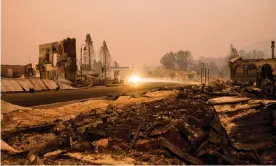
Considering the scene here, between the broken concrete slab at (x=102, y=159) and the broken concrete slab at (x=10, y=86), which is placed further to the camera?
the broken concrete slab at (x=10, y=86)

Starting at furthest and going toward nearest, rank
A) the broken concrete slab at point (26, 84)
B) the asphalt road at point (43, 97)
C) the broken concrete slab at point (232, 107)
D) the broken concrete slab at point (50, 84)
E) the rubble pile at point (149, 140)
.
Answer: the broken concrete slab at point (50, 84)
the broken concrete slab at point (26, 84)
the asphalt road at point (43, 97)
the broken concrete slab at point (232, 107)
the rubble pile at point (149, 140)

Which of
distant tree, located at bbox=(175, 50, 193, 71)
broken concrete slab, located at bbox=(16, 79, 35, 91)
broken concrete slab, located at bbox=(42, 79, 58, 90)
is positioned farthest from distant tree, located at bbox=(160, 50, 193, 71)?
broken concrete slab, located at bbox=(16, 79, 35, 91)

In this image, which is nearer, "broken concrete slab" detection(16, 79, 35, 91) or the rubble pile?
the rubble pile

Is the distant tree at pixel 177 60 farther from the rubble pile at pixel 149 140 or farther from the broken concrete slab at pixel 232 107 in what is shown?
the rubble pile at pixel 149 140

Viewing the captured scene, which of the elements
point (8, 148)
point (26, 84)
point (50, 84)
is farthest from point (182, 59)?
point (8, 148)

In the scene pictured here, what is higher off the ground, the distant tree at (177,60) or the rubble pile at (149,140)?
the distant tree at (177,60)

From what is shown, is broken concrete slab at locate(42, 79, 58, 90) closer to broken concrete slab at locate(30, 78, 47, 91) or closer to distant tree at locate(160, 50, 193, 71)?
broken concrete slab at locate(30, 78, 47, 91)

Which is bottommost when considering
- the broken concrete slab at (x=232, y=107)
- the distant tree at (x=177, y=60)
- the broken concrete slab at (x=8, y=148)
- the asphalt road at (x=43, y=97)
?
the broken concrete slab at (x=8, y=148)

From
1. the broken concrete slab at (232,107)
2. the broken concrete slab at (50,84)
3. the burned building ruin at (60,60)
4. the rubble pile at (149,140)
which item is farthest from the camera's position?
the burned building ruin at (60,60)

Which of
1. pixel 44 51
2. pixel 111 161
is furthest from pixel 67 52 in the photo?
pixel 111 161

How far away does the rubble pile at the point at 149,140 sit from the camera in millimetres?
4414

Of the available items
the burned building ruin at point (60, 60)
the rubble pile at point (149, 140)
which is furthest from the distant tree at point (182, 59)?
the rubble pile at point (149, 140)

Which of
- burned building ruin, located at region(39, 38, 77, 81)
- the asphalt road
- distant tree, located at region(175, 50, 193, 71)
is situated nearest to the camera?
the asphalt road

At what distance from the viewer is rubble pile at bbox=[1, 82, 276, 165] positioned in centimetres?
441
